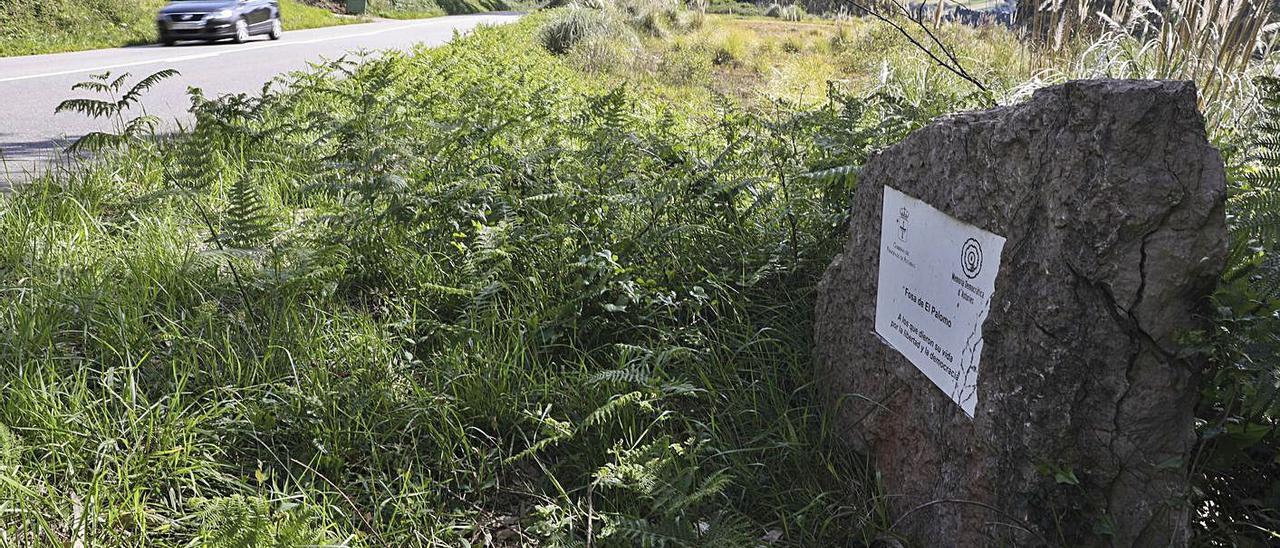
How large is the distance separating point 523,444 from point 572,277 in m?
0.92

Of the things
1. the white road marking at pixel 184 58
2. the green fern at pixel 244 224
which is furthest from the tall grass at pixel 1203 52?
the white road marking at pixel 184 58

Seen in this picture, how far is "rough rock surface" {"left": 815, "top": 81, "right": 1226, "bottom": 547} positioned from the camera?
7.25 feet

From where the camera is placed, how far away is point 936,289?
279cm

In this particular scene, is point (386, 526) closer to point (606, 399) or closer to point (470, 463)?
point (470, 463)

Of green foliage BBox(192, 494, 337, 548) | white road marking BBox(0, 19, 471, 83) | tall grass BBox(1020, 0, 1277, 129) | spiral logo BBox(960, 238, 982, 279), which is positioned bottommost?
green foliage BBox(192, 494, 337, 548)

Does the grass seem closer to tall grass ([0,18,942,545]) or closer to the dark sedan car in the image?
the dark sedan car

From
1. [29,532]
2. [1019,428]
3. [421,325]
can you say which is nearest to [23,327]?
[29,532]

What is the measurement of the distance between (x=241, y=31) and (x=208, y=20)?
825mm

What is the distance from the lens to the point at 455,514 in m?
2.92

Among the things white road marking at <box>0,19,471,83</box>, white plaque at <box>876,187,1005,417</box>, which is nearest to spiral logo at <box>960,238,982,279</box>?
white plaque at <box>876,187,1005,417</box>

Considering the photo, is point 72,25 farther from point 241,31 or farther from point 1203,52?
point 1203,52

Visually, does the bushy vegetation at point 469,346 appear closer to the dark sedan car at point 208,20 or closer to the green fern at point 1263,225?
the green fern at point 1263,225

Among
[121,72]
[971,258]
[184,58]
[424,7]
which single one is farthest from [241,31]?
[424,7]

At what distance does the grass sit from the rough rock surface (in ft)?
56.4
